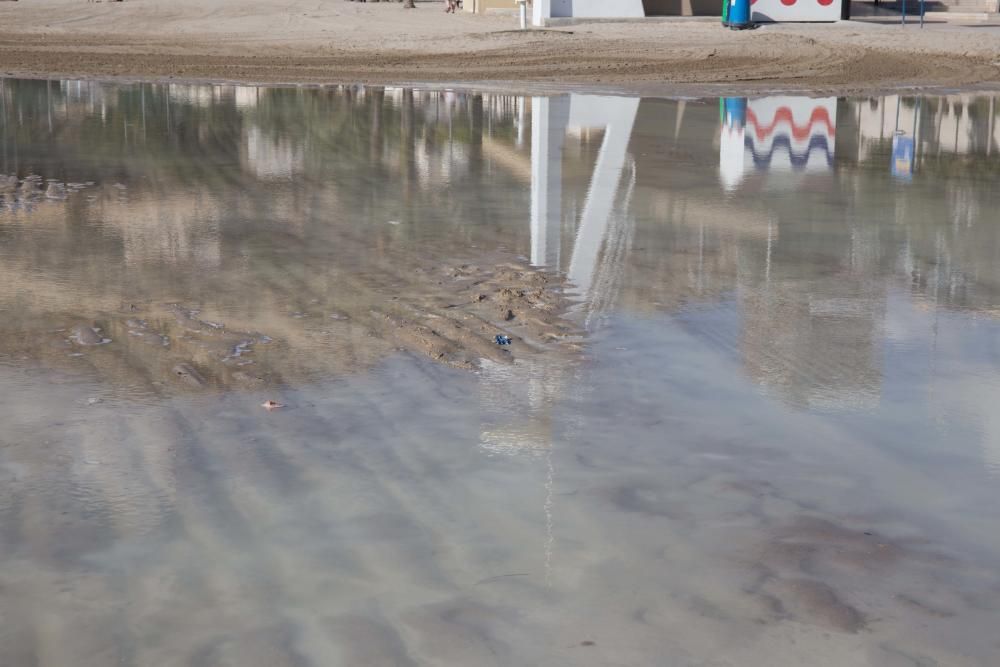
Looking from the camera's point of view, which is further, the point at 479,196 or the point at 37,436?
the point at 479,196

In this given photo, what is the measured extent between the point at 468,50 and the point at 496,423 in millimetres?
24478

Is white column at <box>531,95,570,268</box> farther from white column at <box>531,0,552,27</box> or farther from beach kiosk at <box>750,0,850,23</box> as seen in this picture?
beach kiosk at <box>750,0,850,23</box>

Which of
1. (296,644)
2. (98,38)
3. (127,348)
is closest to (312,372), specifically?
(127,348)

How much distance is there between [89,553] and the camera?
12.2ft

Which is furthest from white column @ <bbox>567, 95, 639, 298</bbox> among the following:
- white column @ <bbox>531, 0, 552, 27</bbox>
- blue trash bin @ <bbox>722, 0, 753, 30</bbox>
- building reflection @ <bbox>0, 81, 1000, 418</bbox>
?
white column @ <bbox>531, 0, 552, 27</bbox>

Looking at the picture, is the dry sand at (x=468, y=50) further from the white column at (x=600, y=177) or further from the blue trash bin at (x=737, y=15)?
the white column at (x=600, y=177)

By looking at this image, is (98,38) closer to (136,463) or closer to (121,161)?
(121,161)

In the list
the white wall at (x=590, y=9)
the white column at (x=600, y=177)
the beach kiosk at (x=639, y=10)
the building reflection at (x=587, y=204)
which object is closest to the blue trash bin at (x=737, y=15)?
the beach kiosk at (x=639, y=10)

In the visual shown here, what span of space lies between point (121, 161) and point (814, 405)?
7.79 metres

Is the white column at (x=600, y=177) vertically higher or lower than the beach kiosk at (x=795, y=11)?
lower

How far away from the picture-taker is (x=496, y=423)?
4867mm

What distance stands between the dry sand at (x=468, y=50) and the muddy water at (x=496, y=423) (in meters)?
13.1

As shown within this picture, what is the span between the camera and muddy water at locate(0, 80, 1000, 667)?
3418mm

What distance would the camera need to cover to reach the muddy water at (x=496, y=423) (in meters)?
3.42
